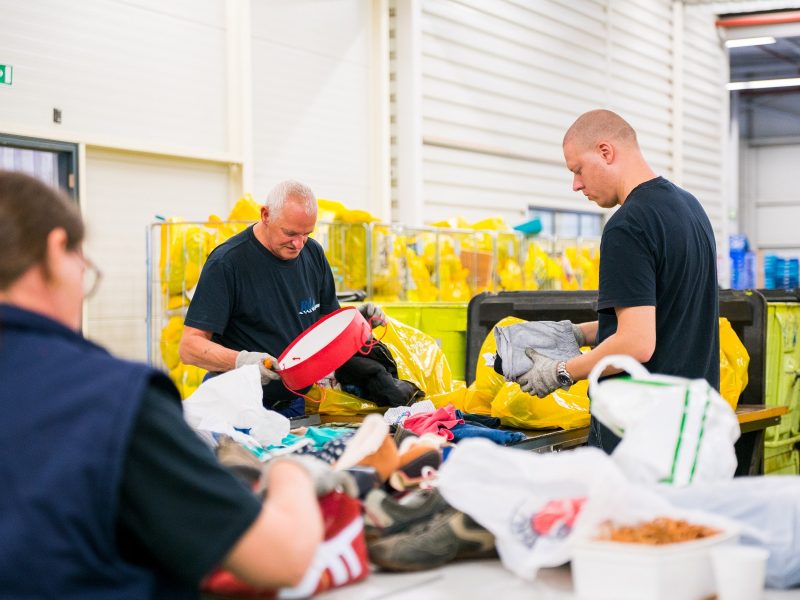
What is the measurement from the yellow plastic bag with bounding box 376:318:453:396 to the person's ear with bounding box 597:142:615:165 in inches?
57.2

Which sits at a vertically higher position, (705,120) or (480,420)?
(705,120)

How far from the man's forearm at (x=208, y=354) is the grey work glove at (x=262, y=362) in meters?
0.06

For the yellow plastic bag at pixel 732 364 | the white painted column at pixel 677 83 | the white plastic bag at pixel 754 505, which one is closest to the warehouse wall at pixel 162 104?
the yellow plastic bag at pixel 732 364

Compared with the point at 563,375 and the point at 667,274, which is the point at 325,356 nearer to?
the point at 563,375

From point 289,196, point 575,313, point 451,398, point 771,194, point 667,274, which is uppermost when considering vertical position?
point 771,194

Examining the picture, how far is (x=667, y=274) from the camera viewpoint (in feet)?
8.85

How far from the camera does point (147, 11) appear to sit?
6.71 m

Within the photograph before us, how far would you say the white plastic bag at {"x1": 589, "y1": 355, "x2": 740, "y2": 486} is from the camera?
1.72 m

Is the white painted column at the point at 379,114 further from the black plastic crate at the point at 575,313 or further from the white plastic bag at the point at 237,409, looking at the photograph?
the white plastic bag at the point at 237,409

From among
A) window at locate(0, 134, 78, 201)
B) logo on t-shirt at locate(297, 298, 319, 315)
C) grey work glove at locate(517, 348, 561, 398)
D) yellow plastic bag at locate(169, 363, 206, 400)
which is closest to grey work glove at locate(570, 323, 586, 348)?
grey work glove at locate(517, 348, 561, 398)

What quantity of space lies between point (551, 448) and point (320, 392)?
100 cm

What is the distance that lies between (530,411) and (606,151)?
105 centimetres

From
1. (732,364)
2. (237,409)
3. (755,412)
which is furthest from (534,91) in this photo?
(237,409)

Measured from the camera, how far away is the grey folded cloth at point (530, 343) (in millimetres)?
3018
